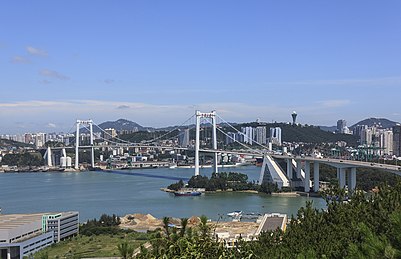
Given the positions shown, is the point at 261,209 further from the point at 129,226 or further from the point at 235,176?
the point at 235,176

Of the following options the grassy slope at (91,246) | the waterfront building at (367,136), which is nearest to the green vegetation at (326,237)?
the grassy slope at (91,246)

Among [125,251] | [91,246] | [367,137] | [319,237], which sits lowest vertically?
[91,246]

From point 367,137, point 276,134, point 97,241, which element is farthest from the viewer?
point 276,134

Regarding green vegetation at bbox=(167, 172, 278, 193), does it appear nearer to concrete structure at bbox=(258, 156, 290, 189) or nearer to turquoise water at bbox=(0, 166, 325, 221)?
concrete structure at bbox=(258, 156, 290, 189)

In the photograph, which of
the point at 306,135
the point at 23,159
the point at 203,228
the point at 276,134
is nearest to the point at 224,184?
the point at 203,228

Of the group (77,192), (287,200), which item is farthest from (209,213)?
(77,192)

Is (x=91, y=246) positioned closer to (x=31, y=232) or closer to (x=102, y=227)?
(x=31, y=232)
